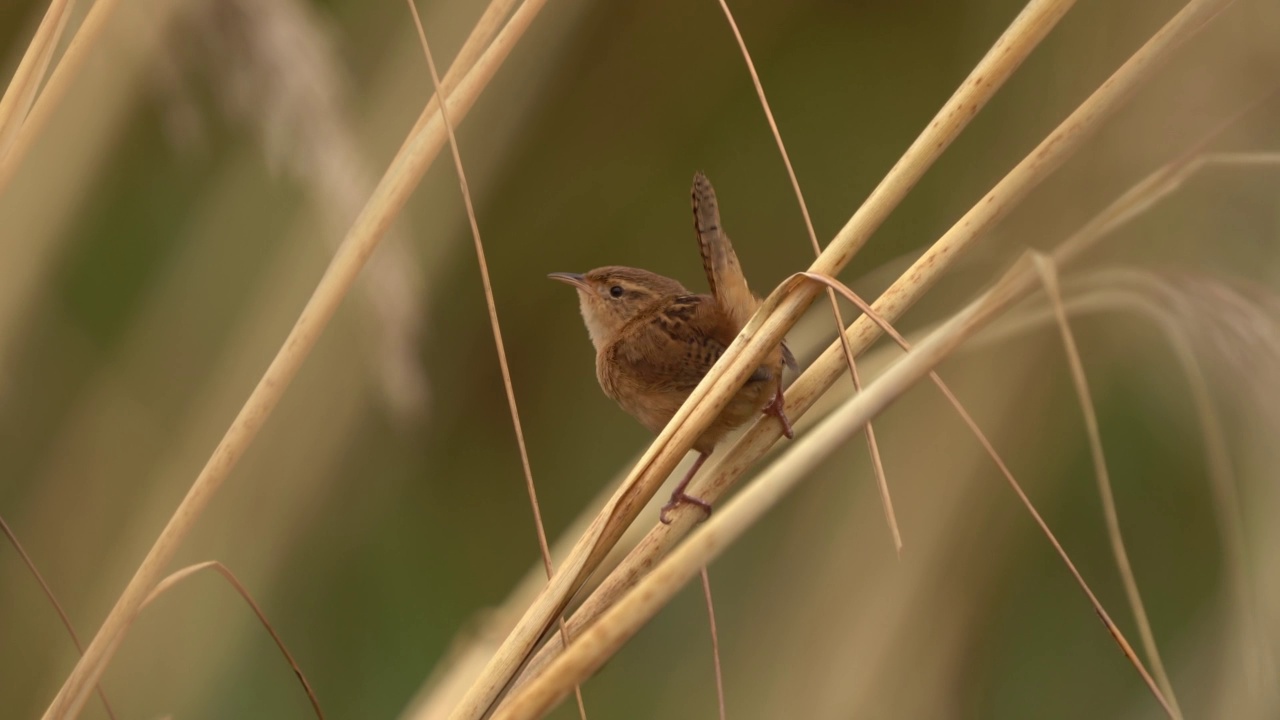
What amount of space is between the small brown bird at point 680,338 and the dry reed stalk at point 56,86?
83cm

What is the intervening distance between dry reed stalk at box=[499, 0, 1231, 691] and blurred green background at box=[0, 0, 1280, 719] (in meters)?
0.39

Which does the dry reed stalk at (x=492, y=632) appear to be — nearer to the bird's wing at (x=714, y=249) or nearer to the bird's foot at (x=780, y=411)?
the bird's foot at (x=780, y=411)

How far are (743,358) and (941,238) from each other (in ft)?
0.87

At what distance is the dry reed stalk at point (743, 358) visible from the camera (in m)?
0.96

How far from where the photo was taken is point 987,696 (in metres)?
2.23

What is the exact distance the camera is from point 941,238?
110cm

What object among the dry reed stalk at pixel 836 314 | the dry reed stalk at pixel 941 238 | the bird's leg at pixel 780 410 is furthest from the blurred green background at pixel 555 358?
the dry reed stalk at pixel 836 314

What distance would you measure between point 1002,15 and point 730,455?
1.75 meters

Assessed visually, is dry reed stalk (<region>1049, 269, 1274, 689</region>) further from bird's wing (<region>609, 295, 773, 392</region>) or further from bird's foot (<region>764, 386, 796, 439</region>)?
bird's wing (<region>609, 295, 773, 392</region>)

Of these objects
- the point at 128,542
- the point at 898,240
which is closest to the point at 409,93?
the point at 128,542

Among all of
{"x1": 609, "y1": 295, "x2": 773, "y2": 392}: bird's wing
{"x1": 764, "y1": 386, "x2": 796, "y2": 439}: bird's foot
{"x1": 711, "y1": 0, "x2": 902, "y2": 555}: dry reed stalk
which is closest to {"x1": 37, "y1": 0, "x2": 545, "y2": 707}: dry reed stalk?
{"x1": 711, "y1": 0, "x2": 902, "y2": 555}: dry reed stalk

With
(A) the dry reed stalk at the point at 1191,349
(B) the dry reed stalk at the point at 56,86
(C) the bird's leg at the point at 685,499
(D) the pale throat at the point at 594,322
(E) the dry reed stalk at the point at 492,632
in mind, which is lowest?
(E) the dry reed stalk at the point at 492,632

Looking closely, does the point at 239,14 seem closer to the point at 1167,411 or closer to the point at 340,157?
the point at 340,157

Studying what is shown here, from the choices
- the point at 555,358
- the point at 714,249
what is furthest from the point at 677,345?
the point at 555,358
